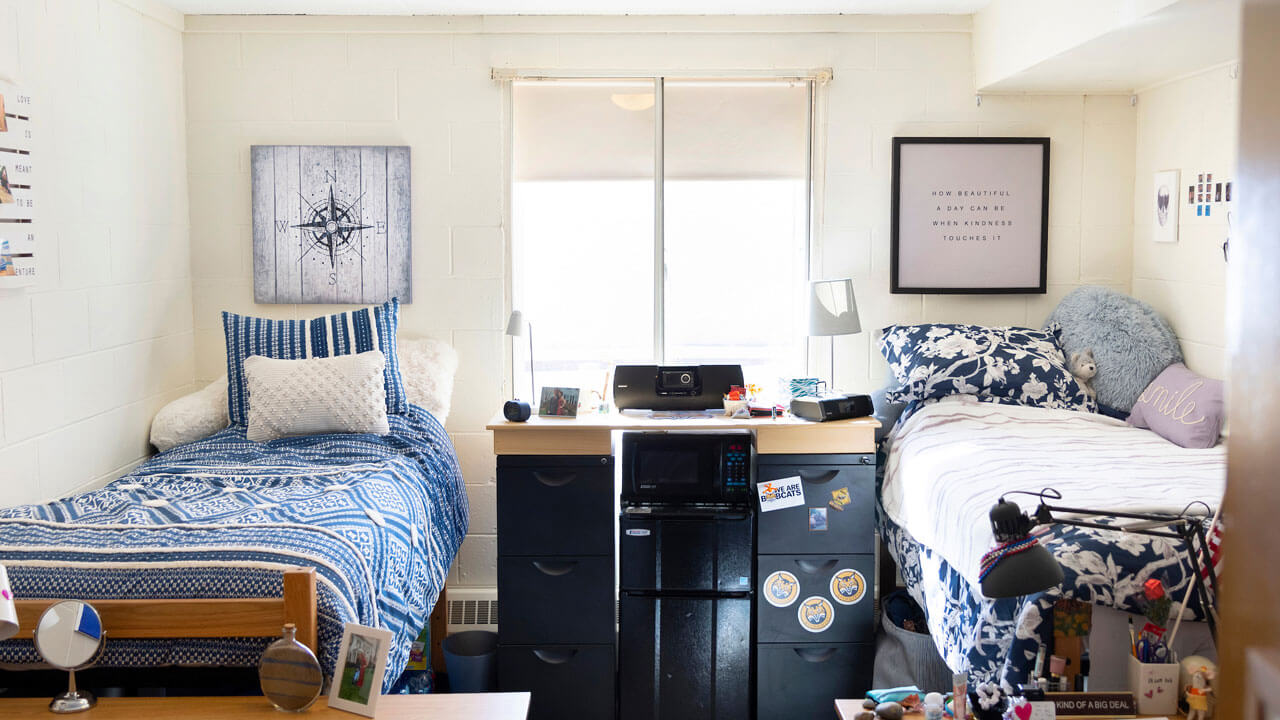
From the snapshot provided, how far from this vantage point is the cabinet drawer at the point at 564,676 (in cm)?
321

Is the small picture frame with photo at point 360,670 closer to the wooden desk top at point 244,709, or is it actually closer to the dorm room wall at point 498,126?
the wooden desk top at point 244,709

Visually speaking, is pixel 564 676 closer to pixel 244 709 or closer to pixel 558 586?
pixel 558 586

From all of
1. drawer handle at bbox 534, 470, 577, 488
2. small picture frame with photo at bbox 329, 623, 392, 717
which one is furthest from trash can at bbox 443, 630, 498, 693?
small picture frame with photo at bbox 329, 623, 392, 717

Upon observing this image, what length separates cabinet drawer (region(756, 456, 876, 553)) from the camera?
3215 mm

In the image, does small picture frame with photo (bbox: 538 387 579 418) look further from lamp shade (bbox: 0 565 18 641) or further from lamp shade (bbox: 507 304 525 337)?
lamp shade (bbox: 0 565 18 641)

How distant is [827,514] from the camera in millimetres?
3229

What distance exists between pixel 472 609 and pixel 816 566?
140cm

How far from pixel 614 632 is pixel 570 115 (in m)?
1.89

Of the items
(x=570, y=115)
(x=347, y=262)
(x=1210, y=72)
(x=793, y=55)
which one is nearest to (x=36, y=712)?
(x=347, y=262)

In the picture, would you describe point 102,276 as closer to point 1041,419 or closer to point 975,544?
point 975,544

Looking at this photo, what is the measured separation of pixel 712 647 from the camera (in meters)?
3.17

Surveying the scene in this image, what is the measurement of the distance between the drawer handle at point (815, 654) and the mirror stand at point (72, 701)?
81.1 inches

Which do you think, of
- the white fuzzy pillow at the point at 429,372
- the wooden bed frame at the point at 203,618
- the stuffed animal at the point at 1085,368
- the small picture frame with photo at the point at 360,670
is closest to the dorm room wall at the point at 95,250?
the white fuzzy pillow at the point at 429,372

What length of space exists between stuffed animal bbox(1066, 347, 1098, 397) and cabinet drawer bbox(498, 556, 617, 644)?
5.78 ft
